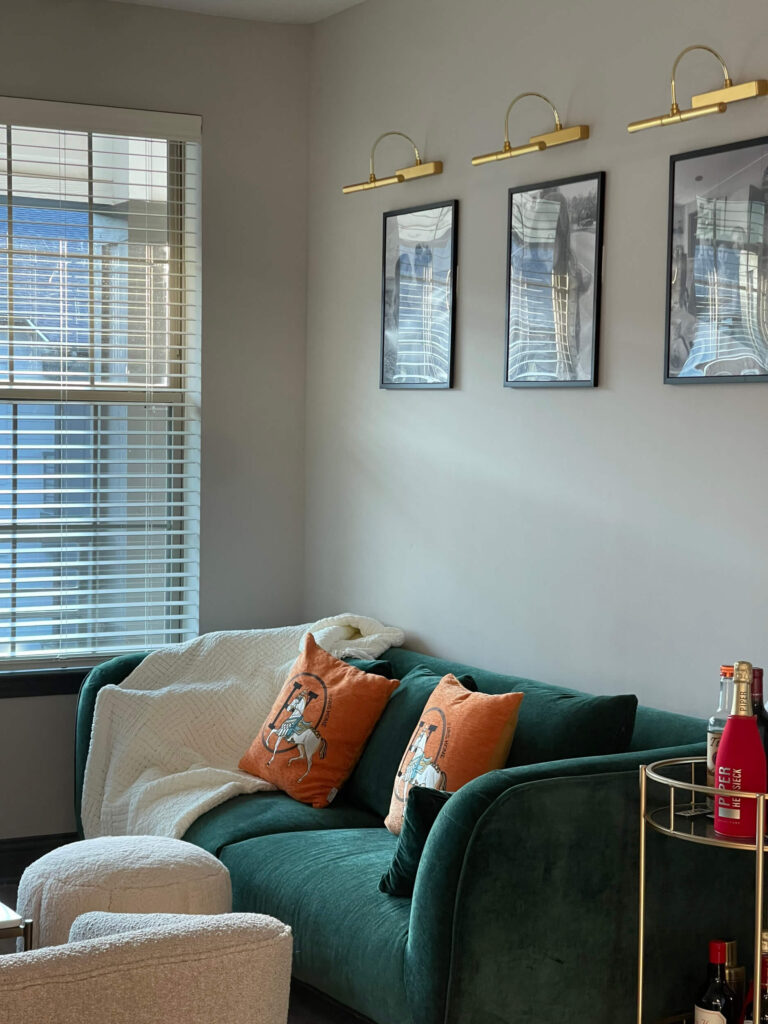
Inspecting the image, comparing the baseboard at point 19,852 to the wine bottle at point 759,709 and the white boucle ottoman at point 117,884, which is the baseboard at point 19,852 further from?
the wine bottle at point 759,709

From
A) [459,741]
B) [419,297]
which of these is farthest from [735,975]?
[419,297]

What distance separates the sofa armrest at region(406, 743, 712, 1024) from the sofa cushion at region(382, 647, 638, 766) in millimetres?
302

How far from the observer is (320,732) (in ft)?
11.4

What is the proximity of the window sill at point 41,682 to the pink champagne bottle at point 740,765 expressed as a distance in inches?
100

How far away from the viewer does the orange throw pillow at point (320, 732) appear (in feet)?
11.3

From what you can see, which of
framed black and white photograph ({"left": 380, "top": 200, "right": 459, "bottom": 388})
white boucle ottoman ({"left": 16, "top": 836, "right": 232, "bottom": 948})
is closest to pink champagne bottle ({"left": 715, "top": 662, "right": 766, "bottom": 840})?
white boucle ottoman ({"left": 16, "top": 836, "right": 232, "bottom": 948})

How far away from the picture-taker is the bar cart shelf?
2.11 metres

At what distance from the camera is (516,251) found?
3453mm

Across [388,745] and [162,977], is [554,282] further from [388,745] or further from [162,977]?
[162,977]

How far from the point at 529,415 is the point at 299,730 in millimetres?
1075

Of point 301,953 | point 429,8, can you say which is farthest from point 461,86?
point 301,953

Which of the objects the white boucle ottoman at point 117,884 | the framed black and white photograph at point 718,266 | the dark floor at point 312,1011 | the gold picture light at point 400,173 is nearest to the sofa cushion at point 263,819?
the white boucle ottoman at point 117,884

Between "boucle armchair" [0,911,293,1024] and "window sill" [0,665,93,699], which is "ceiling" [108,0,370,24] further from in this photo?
"boucle armchair" [0,911,293,1024]

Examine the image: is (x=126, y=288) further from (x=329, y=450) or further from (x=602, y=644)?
(x=602, y=644)
